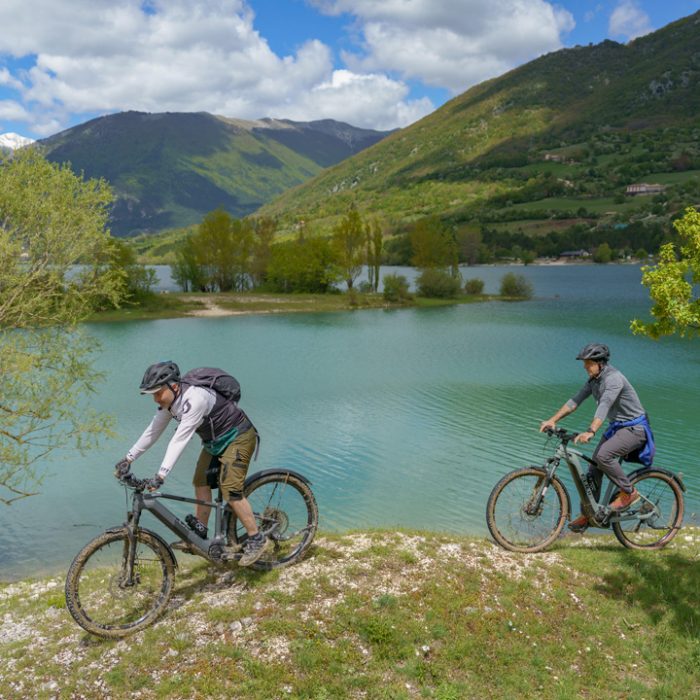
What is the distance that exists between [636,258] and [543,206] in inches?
2293

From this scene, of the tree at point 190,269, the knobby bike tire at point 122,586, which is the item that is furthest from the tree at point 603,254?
the knobby bike tire at point 122,586

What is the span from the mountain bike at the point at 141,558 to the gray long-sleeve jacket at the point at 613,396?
4816 millimetres

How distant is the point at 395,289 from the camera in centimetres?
8194

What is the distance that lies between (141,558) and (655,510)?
7.86m

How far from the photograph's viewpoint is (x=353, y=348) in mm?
46938

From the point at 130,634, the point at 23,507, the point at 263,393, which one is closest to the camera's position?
the point at 130,634

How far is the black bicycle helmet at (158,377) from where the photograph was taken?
6715 mm

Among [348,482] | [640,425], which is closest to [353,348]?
[348,482]

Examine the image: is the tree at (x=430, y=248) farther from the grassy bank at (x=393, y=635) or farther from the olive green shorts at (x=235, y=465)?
the olive green shorts at (x=235, y=465)

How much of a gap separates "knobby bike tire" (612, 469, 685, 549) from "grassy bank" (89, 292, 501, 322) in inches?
2625

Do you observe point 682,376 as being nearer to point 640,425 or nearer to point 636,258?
point 640,425

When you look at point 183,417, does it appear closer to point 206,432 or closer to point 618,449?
point 206,432

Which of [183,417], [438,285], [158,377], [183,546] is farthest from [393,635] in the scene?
[438,285]

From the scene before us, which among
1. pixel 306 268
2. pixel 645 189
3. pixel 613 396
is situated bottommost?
pixel 613 396
